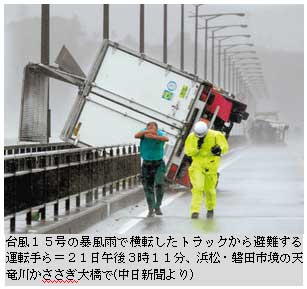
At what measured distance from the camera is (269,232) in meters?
14.1

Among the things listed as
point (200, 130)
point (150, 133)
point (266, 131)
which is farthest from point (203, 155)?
point (266, 131)

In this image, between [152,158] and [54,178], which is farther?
[152,158]

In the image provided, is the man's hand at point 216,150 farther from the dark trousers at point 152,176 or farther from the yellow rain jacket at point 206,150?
the dark trousers at point 152,176

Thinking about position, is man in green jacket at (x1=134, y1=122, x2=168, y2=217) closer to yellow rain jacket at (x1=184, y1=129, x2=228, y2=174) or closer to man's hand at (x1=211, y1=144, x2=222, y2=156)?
yellow rain jacket at (x1=184, y1=129, x2=228, y2=174)

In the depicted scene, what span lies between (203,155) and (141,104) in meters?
6.77

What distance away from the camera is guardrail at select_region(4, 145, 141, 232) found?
38.9 ft

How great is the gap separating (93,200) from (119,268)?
27.6ft

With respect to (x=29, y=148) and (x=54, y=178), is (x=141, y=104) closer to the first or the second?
(x=29, y=148)

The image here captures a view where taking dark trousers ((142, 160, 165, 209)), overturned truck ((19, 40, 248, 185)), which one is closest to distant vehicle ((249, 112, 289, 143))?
overturned truck ((19, 40, 248, 185))

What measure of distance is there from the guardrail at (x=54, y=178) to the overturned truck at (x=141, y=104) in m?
1.96

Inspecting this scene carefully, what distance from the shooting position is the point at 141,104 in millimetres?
21891

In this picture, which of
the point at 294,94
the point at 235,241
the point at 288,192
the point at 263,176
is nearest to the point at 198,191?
the point at 235,241

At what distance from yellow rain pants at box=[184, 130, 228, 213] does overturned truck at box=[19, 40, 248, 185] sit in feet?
20.3

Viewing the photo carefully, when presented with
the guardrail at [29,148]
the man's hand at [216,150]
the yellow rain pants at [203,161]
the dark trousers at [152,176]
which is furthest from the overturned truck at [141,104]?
the man's hand at [216,150]
